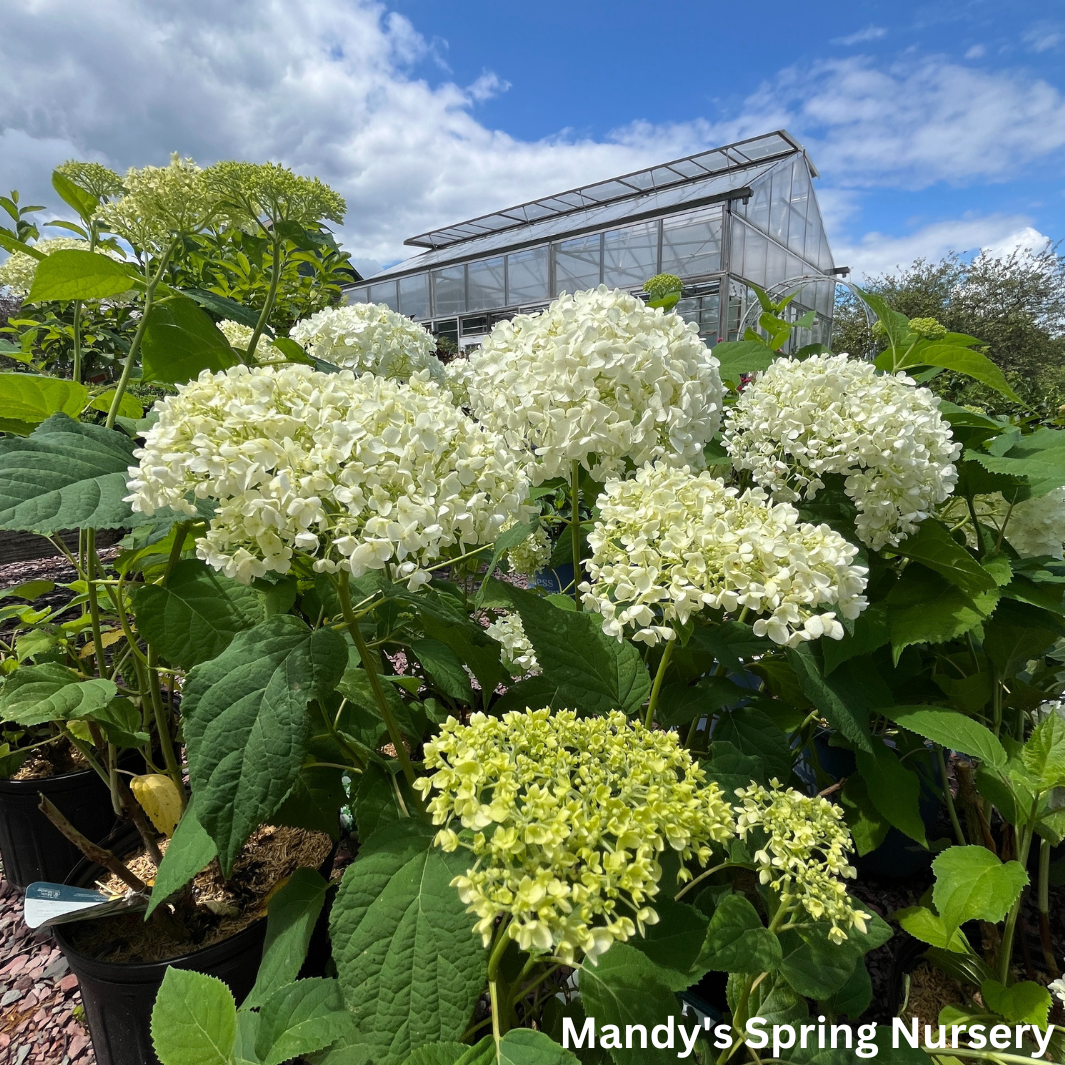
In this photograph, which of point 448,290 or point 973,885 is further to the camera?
point 448,290

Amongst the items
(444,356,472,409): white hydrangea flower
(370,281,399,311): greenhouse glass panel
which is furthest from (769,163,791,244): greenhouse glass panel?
(444,356,472,409): white hydrangea flower

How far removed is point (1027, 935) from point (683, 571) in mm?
1686

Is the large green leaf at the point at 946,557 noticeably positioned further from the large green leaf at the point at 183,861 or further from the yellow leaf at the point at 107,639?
the yellow leaf at the point at 107,639

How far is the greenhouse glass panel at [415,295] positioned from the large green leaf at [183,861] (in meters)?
18.9

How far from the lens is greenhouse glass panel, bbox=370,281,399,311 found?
1980cm

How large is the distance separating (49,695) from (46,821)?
3.67 feet

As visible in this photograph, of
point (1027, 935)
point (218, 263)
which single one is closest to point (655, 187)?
point (218, 263)

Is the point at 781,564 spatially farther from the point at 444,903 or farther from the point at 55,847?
the point at 55,847

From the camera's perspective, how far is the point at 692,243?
13.7 m

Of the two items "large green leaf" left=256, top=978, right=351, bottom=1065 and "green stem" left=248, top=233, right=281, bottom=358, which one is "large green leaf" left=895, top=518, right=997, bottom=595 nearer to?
"large green leaf" left=256, top=978, right=351, bottom=1065

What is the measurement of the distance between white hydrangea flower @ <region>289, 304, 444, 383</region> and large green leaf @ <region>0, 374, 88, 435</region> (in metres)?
0.74

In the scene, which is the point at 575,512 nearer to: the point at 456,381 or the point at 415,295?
the point at 456,381

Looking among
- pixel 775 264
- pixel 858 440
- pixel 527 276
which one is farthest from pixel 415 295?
pixel 858 440

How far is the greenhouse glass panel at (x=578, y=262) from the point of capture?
15195mm
